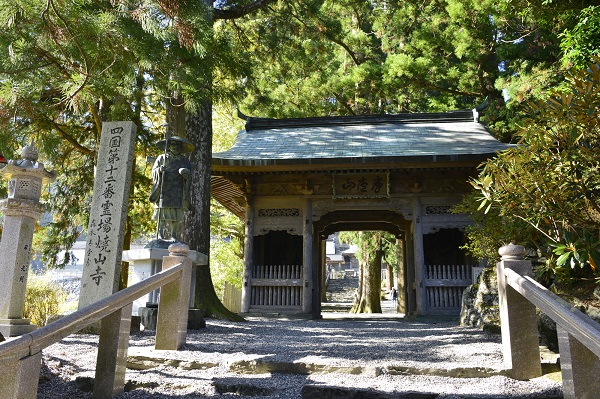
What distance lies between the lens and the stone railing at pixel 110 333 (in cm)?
227

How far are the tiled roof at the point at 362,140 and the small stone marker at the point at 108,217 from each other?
3819mm

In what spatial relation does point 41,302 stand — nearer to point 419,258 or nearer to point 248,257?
point 248,257

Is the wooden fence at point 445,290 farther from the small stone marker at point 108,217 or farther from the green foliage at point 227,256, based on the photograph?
the green foliage at point 227,256

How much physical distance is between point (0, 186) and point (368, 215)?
950 centimetres

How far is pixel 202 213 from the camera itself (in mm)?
8289

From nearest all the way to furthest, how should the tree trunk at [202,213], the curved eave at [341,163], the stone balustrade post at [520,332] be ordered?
the stone balustrade post at [520,332]
the tree trunk at [202,213]
the curved eave at [341,163]

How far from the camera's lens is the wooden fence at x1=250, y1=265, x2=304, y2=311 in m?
10.6

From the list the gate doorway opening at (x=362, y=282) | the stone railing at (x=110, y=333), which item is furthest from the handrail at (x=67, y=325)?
the gate doorway opening at (x=362, y=282)

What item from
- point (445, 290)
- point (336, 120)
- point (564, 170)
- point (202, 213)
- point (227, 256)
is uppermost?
point (336, 120)

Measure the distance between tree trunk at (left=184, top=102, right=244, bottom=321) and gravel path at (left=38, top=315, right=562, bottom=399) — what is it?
2597 mm

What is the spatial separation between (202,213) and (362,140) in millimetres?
5062

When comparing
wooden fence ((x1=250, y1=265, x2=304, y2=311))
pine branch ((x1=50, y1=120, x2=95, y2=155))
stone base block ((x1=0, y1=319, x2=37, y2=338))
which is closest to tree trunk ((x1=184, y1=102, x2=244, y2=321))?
wooden fence ((x1=250, y1=265, x2=304, y2=311))

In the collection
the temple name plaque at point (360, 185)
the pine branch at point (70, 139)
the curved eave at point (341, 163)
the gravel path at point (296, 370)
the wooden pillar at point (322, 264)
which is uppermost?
the pine branch at point (70, 139)

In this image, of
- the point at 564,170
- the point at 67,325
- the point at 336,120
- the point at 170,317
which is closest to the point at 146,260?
the point at 170,317
